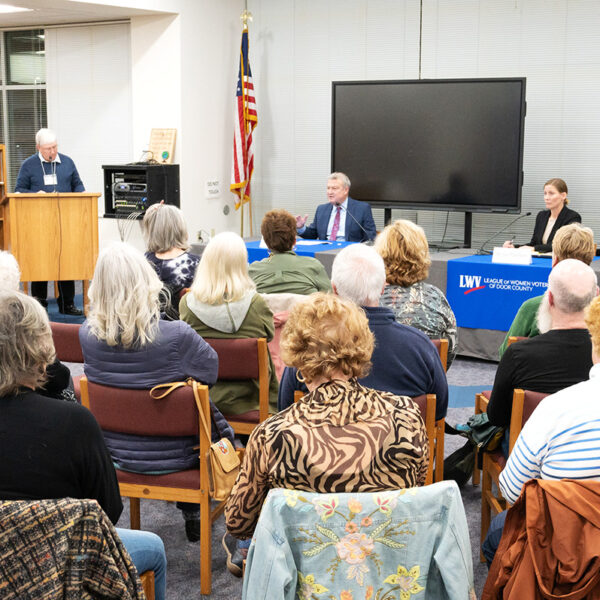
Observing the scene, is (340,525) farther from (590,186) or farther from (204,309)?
(590,186)

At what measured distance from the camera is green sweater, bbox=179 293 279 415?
352 centimetres

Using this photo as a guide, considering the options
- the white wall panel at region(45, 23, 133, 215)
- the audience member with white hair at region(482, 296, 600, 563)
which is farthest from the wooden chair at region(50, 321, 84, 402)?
the white wall panel at region(45, 23, 133, 215)

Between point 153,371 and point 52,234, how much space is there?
15.0ft

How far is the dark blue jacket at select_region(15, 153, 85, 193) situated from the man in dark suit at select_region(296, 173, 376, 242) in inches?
88.0

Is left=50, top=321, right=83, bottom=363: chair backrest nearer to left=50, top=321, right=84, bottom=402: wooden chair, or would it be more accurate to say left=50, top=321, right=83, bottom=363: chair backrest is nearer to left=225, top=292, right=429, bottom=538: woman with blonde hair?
left=50, top=321, right=84, bottom=402: wooden chair

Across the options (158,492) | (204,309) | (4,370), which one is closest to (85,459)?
(4,370)

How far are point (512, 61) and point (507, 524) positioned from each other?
667cm

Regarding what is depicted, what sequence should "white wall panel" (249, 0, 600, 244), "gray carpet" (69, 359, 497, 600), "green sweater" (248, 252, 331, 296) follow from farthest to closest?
"white wall panel" (249, 0, 600, 244), "green sweater" (248, 252, 331, 296), "gray carpet" (69, 359, 497, 600)

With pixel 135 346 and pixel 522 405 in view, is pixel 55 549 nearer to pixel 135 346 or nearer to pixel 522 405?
pixel 135 346

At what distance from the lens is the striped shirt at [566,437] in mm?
1954

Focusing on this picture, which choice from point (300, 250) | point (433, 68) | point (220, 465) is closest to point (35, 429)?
point (220, 465)

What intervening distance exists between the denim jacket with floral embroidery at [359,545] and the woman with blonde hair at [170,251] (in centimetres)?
267

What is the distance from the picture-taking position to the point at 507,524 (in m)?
1.92

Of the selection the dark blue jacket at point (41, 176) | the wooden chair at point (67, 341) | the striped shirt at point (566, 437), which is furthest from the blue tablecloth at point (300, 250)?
the striped shirt at point (566, 437)
